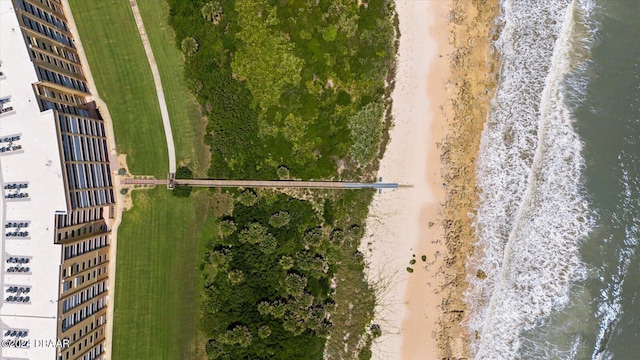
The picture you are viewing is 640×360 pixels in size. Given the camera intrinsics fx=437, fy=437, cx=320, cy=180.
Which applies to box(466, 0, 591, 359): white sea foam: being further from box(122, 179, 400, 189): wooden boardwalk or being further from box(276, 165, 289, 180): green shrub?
box(276, 165, 289, 180): green shrub

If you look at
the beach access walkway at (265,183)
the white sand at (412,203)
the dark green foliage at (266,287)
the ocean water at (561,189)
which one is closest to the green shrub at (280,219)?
the dark green foliage at (266,287)

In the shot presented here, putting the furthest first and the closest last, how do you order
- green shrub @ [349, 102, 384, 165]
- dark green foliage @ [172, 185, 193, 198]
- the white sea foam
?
dark green foliage @ [172, 185, 193, 198] → green shrub @ [349, 102, 384, 165] → the white sea foam

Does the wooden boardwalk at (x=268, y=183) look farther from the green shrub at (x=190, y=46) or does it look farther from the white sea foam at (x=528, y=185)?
the green shrub at (x=190, y=46)

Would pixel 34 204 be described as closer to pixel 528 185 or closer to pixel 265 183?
pixel 265 183

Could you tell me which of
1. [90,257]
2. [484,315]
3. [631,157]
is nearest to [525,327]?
[484,315]

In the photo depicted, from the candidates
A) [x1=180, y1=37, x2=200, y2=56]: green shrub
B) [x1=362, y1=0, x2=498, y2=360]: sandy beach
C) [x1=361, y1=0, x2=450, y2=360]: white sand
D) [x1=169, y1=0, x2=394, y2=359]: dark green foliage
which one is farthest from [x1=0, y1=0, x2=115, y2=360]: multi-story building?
[x1=362, y1=0, x2=498, y2=360]: sandy beach

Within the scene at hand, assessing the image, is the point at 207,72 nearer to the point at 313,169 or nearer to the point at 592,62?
the point at 313,169
